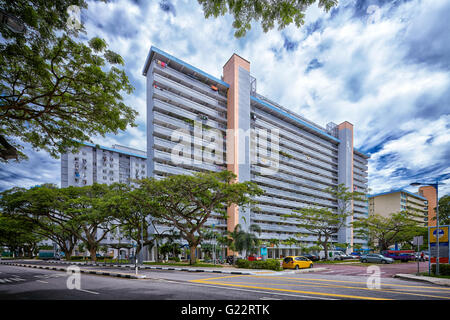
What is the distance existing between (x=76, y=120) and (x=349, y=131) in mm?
86642

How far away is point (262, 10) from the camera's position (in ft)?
21.0

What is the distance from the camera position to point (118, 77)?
33.5 feet

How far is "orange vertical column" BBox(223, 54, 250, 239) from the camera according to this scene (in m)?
50.2

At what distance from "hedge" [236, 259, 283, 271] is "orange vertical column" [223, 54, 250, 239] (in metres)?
23.9

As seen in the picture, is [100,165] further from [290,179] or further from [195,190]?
[195,190]

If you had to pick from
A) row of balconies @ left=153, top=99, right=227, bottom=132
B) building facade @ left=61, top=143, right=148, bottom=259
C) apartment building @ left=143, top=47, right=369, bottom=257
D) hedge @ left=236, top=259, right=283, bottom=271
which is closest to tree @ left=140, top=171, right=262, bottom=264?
apartment building @ left=143, top=47, right=369, bottom=257

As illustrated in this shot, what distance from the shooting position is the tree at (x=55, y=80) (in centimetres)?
762

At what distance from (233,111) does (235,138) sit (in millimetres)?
5798

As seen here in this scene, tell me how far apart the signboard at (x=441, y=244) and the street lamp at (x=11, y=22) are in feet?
79.7

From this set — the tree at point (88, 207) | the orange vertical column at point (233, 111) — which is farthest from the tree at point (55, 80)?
the orange vertical column at point (233, 111)

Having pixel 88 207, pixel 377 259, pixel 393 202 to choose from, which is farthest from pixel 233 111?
pixel 393 202

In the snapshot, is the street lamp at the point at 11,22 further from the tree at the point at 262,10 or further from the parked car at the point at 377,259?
the parked car at the point at 377,259

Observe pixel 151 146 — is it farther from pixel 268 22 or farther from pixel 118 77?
pixel 268 22

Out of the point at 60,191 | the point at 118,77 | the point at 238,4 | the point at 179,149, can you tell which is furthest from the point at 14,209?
the point at 238,4
